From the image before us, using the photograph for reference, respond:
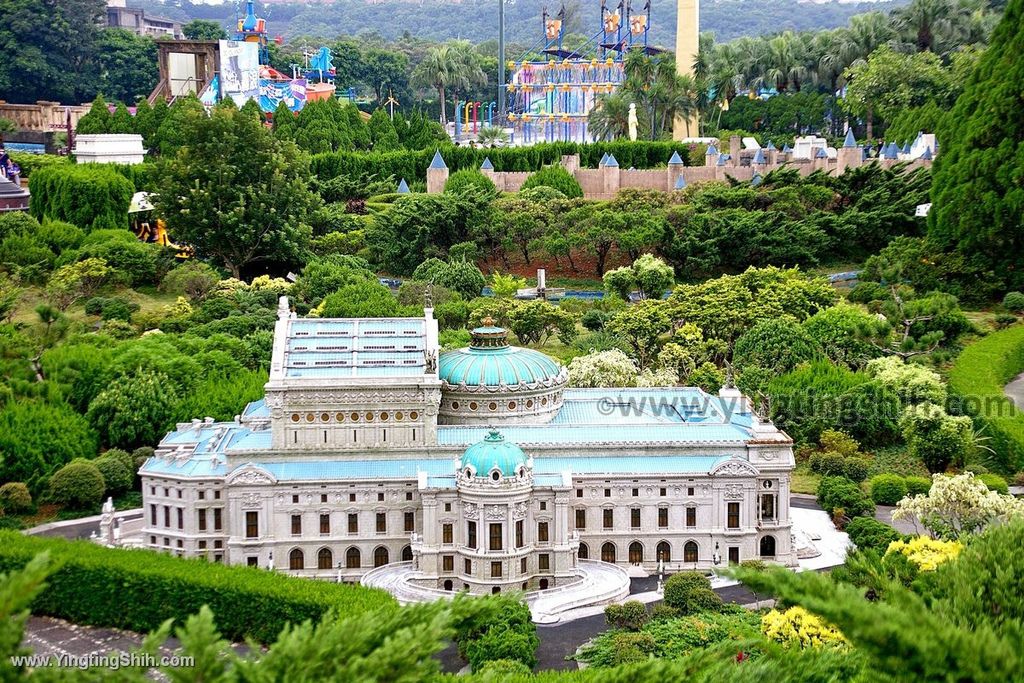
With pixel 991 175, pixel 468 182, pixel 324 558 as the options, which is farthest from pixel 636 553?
pixel 468 182

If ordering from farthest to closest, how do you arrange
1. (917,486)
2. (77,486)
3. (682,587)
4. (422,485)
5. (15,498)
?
(77,486), (15,498), (917,486), (422,485), (682,587)

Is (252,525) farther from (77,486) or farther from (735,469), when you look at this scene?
(735,469)

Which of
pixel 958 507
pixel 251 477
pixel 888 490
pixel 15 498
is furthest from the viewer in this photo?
pixel 15 498

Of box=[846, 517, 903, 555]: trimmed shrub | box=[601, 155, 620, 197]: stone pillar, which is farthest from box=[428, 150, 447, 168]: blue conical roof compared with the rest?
box=[846, 517, 903, 555]: trimmed shrub

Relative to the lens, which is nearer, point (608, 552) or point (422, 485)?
point (422, 485)

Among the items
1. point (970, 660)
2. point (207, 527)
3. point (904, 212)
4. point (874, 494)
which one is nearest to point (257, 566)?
point (207, 527)

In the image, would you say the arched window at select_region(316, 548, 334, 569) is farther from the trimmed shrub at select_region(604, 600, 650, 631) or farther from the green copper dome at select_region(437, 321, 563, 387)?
the trimmed shrub at select_region(604, 600, 650, 631)

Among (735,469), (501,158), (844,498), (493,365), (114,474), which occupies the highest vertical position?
(501,158)
